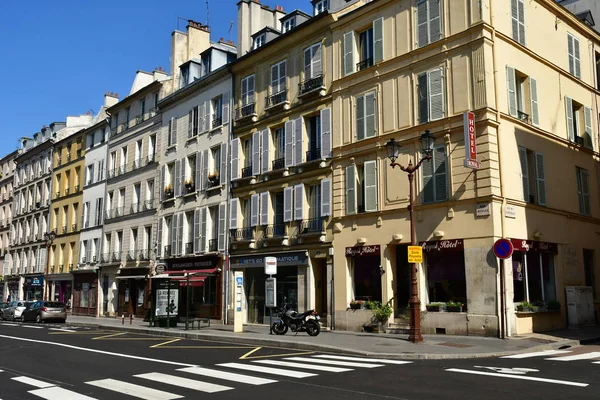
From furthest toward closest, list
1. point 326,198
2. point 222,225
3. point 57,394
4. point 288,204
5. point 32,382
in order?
1. point 222,225
2. point 288,204
3. point 326,198
4. point 32,382
5. point 57,394

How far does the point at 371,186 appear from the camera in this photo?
21.1 m

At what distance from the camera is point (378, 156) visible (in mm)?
21031

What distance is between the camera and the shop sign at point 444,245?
18.0 m

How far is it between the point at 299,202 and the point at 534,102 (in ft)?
32.4

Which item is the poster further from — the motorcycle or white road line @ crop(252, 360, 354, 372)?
white road line @ crop(252, 360, 354, 372)

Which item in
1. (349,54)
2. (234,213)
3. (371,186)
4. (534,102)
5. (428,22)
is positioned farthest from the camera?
(234,213)

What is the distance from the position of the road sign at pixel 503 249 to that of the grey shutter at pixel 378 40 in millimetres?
8757

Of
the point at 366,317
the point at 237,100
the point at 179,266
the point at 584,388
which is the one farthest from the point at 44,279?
the point at 584,388

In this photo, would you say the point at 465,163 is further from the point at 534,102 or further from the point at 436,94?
the point at 534,102

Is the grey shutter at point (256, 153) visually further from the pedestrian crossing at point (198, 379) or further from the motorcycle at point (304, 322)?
the pedestrian crossing at point (198, 379)

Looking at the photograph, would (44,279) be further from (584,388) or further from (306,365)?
(584,388)

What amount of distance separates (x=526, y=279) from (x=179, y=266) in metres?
18.7

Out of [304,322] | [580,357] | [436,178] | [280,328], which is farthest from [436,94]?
[580,357]

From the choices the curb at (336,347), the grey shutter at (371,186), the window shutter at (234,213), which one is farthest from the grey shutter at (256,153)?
the curb at (336,347)
